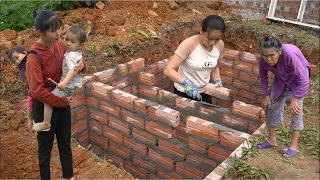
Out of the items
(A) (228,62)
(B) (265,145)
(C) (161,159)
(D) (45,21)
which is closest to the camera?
(D) (45,21)

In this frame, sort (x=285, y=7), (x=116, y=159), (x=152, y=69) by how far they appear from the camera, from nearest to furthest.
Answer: (x=116, y=159) < (x=152, y=69) < (x=285, y=7)

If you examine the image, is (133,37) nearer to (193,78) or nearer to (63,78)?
(193,78)

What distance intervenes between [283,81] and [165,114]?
136cm

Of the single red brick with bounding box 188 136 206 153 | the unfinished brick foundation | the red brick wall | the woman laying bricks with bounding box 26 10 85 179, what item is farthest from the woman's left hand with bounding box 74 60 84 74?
the red brick wall

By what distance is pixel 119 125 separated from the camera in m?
3.95

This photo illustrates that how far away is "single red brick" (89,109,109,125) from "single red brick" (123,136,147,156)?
0.37 metres

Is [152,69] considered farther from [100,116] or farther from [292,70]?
[292,70]

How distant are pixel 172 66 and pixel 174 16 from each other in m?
3.35

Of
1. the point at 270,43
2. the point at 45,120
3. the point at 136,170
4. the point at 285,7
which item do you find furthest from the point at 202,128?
the point at 285,7

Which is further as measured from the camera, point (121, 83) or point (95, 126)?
point (121, 83)

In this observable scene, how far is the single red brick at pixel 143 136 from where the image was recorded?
369 cm

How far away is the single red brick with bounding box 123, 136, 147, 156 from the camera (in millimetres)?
3827

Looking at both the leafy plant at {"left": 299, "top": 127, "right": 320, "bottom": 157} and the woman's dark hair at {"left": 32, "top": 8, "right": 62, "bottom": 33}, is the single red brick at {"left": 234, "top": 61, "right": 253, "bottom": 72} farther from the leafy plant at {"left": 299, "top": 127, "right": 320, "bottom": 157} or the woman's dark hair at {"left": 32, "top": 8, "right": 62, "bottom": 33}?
the woman's dark hair at {"left": 32, "top": 8, "right": 62, "bottom": 33}

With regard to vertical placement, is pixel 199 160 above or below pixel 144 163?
above
